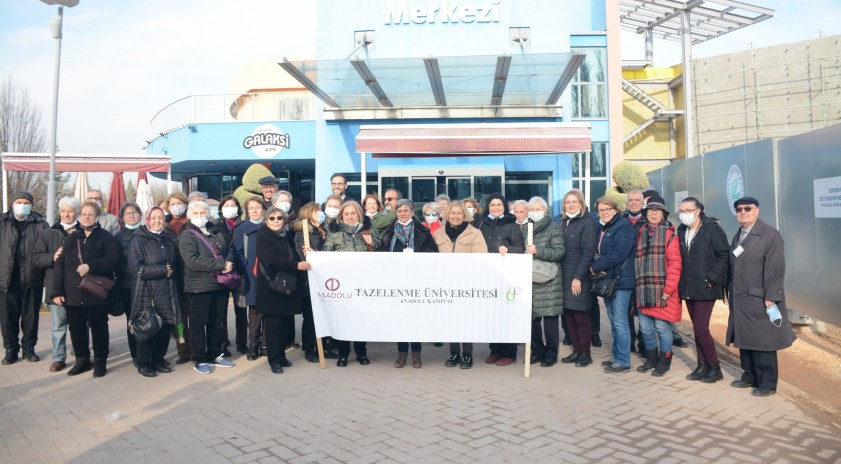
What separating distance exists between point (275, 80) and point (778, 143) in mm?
18504

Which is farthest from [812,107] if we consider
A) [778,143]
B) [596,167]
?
[778,143]

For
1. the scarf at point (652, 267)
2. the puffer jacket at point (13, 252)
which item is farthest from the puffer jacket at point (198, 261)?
→ the scarf at point (652, 267)

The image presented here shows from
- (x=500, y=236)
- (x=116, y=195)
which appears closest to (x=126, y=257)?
(x=500, y=236)

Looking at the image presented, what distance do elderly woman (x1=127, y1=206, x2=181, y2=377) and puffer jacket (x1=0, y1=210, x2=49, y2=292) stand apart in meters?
1.50

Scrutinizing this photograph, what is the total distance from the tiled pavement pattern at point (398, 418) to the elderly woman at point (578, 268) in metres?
0.41

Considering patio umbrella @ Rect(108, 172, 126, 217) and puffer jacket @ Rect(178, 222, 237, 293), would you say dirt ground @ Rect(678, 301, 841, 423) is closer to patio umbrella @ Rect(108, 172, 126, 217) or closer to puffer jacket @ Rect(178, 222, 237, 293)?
puffer jacket @ Rect(178, 222, 237, 293)

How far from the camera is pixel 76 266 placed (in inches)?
256

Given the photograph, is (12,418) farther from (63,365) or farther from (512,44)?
(512,44)

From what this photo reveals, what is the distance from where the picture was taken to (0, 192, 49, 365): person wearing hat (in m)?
A: 7.12

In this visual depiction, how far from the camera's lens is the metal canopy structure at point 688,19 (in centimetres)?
2722

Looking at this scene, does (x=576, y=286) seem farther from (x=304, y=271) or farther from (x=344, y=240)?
(x=304, y=271)

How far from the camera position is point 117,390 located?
6016 millimetres

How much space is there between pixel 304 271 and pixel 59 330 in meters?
2.82

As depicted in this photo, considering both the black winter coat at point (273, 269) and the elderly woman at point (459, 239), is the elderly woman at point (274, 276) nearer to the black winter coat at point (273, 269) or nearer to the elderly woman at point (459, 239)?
the black winter coat at point (273, 269)
